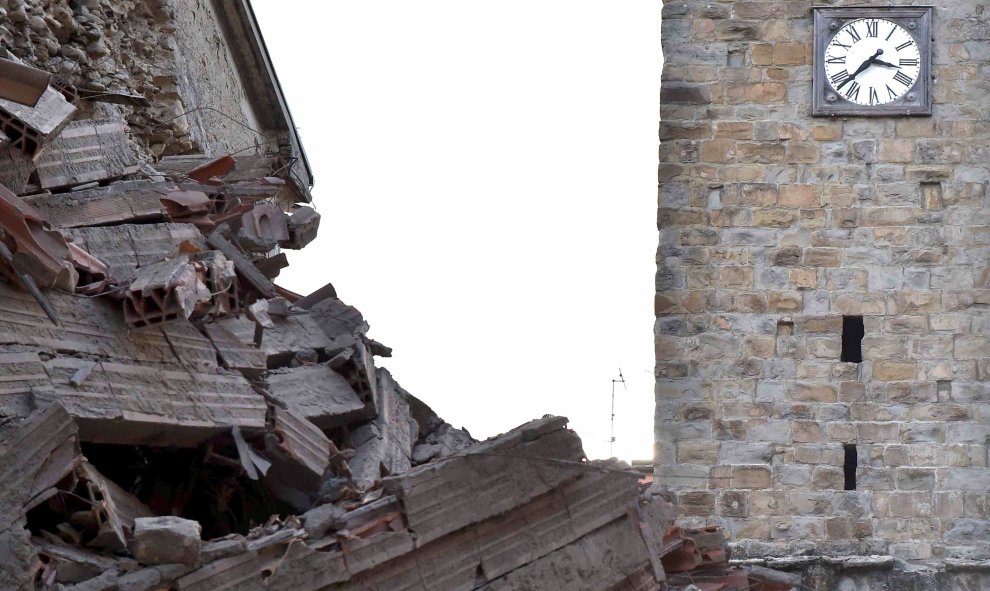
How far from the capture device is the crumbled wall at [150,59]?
830 cm

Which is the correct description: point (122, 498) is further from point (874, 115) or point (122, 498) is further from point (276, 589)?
point (874, 115)

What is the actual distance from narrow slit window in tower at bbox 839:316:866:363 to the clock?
168 cm

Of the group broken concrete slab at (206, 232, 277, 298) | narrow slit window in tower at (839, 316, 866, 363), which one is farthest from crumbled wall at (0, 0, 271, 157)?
narrow slit window in tower at (839, 316, 866, 363)

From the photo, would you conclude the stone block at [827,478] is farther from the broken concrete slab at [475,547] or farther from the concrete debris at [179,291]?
the concrete debris at [179,291]

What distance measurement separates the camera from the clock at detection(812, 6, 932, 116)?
13.3 metres

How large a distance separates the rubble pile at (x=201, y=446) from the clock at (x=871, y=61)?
273 inches

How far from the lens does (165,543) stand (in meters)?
5.31

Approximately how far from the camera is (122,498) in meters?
5.87

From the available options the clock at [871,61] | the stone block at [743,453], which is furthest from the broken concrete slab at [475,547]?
the clock at [871,61]

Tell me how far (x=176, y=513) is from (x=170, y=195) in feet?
5.06

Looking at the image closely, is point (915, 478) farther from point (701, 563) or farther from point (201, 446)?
point (201, 446)

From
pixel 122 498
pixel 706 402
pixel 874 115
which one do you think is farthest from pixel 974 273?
pixel 122 498

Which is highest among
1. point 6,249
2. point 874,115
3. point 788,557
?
point 874,115

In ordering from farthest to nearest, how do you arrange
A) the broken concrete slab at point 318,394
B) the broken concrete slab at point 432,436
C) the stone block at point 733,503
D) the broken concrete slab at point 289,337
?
the stone block at point 733,503 < the broken concrete slab at point 432,436 < the broken concrete slab at point 289,337 < the broken concrete slab at point 318,394
